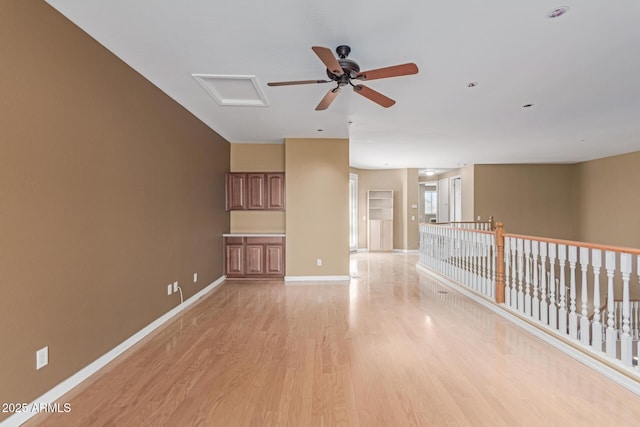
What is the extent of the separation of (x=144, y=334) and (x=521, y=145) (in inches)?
294

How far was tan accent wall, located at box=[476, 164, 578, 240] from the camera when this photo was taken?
29.7 ft

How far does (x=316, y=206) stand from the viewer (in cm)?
566

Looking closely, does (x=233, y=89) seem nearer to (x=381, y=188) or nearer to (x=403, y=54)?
(x=403, y=54)

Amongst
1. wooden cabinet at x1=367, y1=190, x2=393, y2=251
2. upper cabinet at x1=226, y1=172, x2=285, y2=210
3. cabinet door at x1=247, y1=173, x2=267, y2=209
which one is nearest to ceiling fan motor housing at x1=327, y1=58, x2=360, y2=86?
upper cabinet at x1=226, y1=172, x2=285, y2=210

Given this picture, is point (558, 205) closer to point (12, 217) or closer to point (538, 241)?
point (538, 241)

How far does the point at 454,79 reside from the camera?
10.6 feet

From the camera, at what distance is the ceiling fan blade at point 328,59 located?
2.10 m

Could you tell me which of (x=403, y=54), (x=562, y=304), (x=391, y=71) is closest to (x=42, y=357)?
(x=391, y=71)

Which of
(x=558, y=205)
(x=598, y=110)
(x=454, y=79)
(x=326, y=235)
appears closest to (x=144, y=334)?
(x=326, y=235)

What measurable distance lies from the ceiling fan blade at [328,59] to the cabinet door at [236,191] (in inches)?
146

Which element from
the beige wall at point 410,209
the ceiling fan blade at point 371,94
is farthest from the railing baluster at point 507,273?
the beige wall at point 410,209

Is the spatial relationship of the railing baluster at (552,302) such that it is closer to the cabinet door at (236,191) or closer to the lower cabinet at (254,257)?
the lower cabinet at (254,257)

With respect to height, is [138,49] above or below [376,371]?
above

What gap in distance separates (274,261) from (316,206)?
4.29 feet
